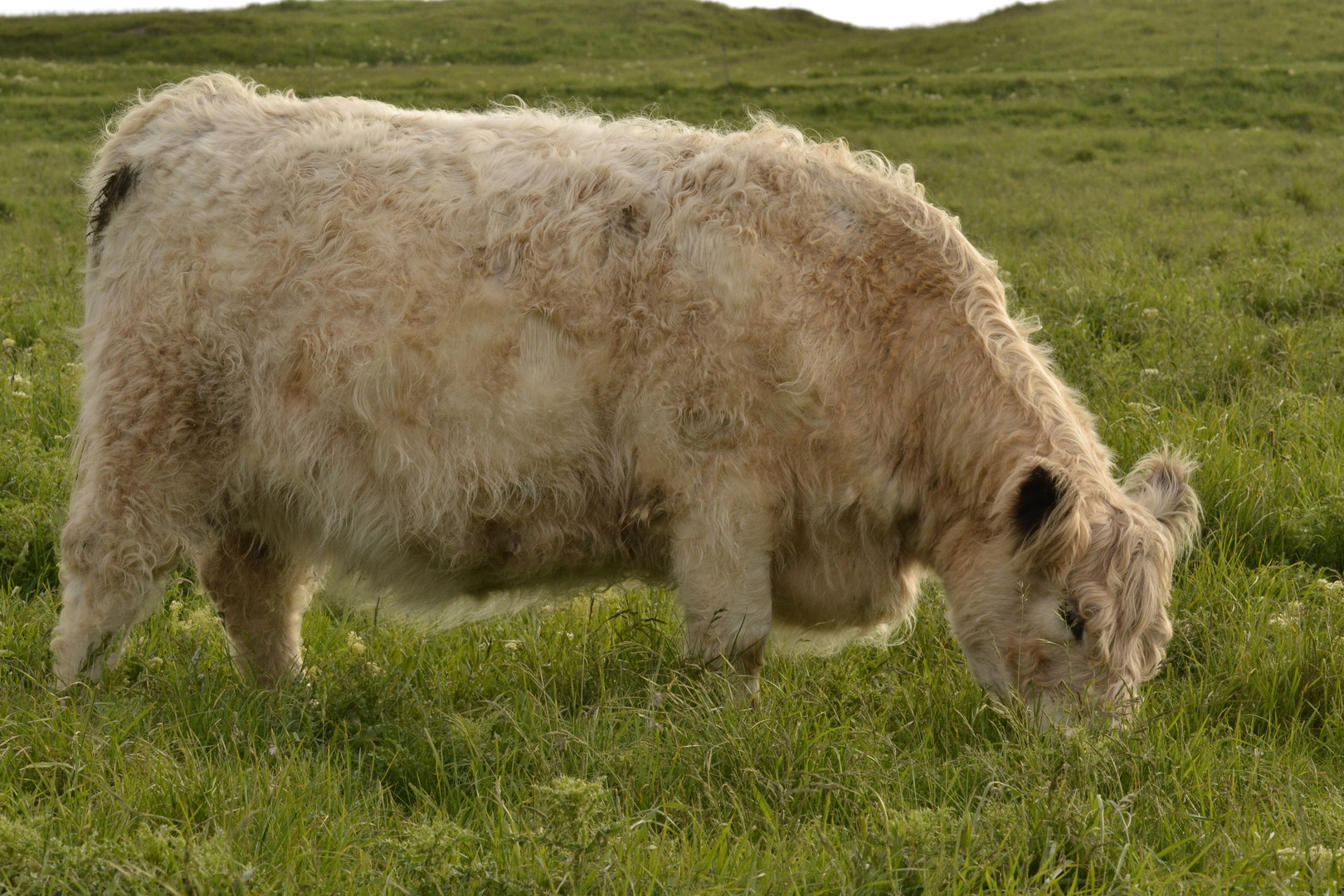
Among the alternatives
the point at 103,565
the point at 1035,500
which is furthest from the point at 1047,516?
the point at 103,565

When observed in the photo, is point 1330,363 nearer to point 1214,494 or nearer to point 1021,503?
point 1214,494

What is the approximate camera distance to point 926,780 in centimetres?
371

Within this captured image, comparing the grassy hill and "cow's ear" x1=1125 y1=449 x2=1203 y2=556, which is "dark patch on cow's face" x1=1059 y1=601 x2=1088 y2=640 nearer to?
"cow's ear" x1=1125 y1=449 x2=1203 y2=556

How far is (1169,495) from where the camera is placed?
167 inches

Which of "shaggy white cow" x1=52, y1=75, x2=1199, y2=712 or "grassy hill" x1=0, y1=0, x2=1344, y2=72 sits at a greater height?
"grassy hill" x1=0, y1=0, x2=1344, y2=72

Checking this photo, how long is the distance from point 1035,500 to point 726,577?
1041 mm

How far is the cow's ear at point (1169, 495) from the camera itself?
419 centimetres

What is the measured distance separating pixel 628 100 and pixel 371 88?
6725 mm

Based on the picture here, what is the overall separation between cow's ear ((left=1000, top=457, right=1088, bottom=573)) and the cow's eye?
114 mm

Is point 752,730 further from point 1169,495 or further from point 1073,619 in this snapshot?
point 1169,495

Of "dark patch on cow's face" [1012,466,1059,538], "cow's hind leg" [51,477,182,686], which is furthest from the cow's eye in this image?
"cow's hind leg" [51,477,182,686]

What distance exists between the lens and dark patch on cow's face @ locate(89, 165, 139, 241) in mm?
4566

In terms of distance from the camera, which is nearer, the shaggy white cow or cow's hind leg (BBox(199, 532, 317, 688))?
the shaggy white cow

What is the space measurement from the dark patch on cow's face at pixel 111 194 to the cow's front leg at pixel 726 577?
245 centimetres
